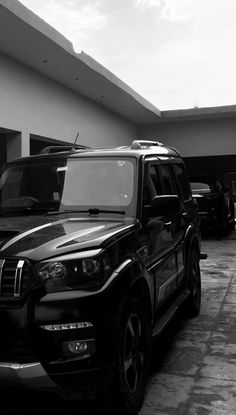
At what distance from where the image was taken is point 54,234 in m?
3.17

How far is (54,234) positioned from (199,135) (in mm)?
16112

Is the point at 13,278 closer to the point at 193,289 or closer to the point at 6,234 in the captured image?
the point at 6,234

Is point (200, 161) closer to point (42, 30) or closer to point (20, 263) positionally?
point (42, 30)

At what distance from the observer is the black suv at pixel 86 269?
8.83 feet

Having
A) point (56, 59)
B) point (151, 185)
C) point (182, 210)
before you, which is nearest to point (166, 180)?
point (182, 210)

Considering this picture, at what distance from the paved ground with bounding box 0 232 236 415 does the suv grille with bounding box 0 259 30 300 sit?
3.67 ft

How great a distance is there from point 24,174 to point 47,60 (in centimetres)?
601

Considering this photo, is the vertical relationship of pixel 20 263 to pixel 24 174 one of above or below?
below

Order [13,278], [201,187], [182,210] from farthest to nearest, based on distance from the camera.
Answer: [201,187] < [182,210] < [13,278]

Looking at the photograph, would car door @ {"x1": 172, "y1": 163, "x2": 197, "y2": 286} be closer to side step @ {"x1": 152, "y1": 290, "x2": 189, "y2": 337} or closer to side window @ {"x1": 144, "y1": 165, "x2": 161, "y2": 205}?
side step @ {"x1": 152, "y1": 290, "x2": 189, "y2": 337}

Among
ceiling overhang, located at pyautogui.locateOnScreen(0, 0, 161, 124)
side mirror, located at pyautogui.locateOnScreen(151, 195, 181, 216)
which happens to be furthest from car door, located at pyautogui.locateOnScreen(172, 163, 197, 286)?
ceiling overhang, located at pyautogui.locateOnScreen(0, 0, 161, 124)

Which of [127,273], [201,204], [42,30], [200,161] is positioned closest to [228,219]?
[201,204]

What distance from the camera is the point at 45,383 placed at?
8.78 feet

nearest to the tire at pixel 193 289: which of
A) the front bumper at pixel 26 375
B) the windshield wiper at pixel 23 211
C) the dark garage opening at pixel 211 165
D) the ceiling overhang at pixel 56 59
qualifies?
the windshield wiper at pixel 23 211
